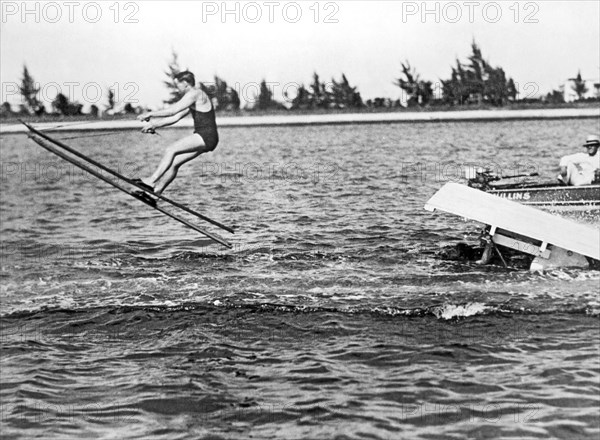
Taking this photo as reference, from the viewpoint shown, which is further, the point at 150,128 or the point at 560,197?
the point at 560,197

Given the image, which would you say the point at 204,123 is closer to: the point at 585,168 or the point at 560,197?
the point at 560,197

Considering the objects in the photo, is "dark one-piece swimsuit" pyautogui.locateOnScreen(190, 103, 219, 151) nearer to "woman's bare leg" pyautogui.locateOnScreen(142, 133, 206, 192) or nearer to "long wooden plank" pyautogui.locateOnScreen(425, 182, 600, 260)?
"woman's bare leg" pyautogui.locateOnScreen(142, 133, 206, 192)

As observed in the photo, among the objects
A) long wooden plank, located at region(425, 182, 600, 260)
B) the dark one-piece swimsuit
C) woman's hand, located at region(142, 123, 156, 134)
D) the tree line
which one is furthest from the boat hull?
the tree line

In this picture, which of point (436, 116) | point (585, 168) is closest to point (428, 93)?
point (436, 116)

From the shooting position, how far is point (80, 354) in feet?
35.4

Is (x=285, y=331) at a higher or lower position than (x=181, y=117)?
lower

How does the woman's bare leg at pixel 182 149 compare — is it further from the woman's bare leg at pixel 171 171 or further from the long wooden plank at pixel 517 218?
the long wooden plank at pixel 517 218

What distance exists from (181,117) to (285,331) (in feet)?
10.3

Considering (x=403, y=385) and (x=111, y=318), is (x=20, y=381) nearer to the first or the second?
(x=111, y=318)

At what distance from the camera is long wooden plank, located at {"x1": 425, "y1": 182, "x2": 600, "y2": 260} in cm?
1271

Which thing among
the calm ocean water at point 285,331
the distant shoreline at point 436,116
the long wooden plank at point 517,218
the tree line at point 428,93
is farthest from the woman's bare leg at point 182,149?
the distant shoreline at point 436,116

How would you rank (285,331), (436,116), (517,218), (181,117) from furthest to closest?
(436,116), (517,218), (285,331), (181,117)

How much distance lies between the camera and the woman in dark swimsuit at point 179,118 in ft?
35.5

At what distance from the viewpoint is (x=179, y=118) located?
10891 mm
